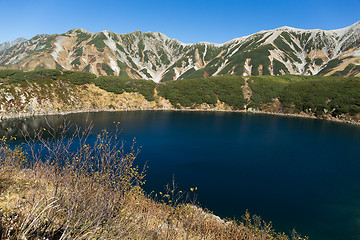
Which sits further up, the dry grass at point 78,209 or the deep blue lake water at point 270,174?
the dry grass at point 78,209

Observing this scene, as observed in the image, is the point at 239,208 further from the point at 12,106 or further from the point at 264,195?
the point at 12,106

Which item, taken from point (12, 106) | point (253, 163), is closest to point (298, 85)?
point (253, 163)

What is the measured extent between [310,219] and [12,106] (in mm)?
82924

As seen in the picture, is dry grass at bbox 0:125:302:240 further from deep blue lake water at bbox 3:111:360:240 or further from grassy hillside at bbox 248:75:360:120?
grassy hillside at bbox 248:75:360:120

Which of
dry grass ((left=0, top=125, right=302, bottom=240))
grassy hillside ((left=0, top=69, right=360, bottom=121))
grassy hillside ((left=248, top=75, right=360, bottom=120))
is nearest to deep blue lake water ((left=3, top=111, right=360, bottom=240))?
dry grass ((left=0, top=125, right=302, bottom=240))

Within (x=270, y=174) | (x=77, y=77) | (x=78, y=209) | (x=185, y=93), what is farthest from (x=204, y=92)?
(x=78, y=209)

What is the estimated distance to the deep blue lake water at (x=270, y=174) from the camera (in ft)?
60.6

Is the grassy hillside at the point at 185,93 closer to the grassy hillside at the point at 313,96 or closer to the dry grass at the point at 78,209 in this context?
the grassy hillside at the point at 313,96

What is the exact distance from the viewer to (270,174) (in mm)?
27484

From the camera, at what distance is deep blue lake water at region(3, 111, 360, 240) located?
18484 millimetres

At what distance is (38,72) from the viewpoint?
272 feet

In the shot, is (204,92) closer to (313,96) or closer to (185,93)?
(185,93)

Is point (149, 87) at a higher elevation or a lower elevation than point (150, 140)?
higher

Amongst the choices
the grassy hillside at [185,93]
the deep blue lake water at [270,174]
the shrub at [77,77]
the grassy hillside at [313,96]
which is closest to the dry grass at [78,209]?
the deep blue lake water at [270,174]
